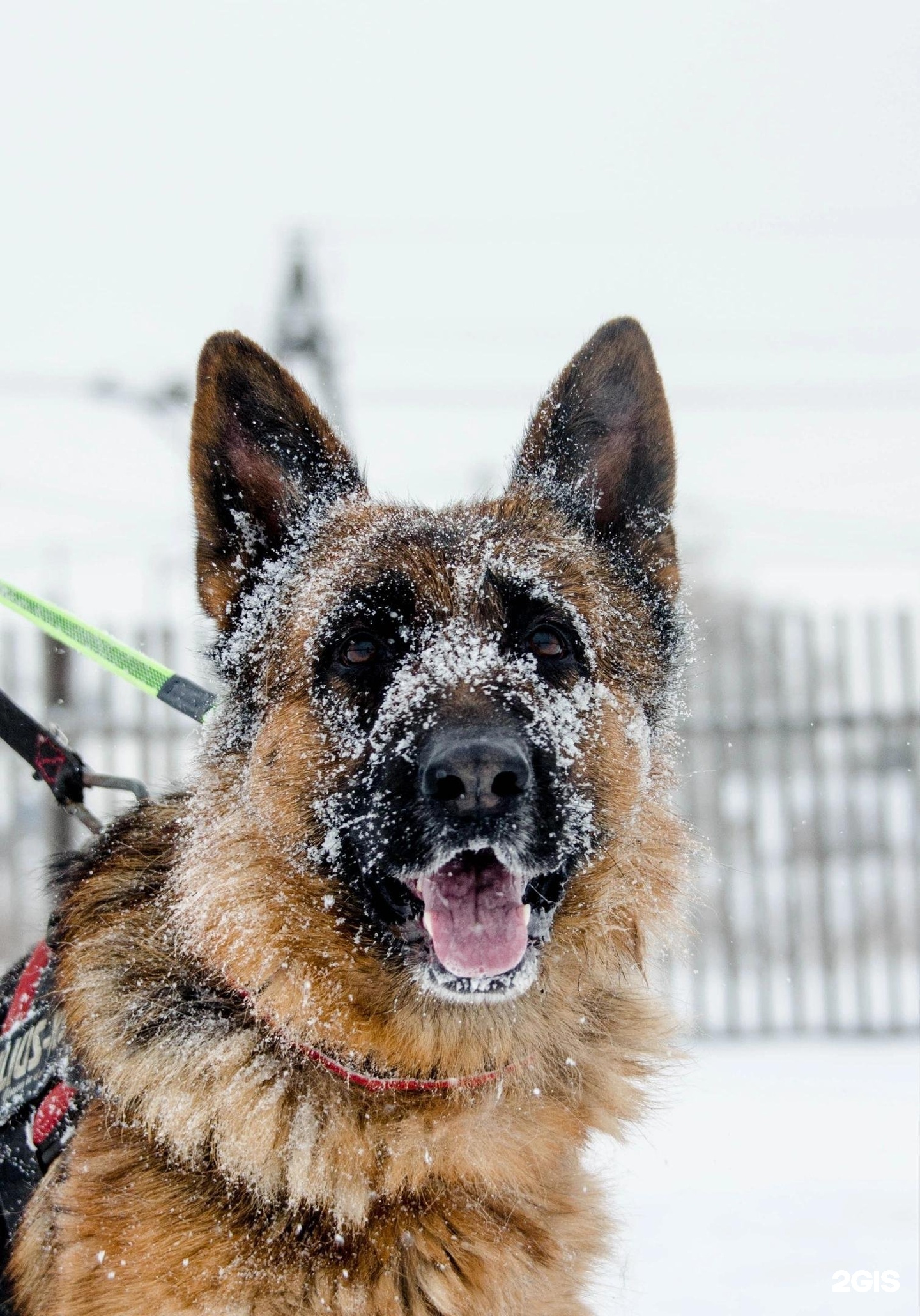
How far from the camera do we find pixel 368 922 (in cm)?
245

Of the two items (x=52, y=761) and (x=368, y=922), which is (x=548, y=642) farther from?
(x=52, y=761)

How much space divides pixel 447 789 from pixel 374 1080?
0.74m

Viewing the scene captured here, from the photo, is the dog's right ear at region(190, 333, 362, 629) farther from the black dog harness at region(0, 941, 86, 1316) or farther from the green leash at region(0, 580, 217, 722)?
the black dog harness at region(0, 941, 86, 1316)

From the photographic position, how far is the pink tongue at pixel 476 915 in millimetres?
2301

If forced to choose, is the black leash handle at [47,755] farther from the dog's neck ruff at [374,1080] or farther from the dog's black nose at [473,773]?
the dog's black nose at [473,773]

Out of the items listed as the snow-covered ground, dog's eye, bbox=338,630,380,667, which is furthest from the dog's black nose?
the snow-covered ground

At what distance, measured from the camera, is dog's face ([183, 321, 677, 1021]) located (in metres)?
2.30

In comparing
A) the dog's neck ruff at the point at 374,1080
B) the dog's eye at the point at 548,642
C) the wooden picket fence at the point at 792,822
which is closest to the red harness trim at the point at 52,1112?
the dog's neck ruff at the point at 374,1080

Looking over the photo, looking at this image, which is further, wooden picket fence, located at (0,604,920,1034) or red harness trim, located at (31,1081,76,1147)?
wooden picket fence, located at (0,604,920,1034)

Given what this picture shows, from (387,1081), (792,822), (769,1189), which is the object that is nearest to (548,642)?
(387,1081)

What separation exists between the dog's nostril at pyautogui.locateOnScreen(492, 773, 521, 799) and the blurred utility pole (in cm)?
1441

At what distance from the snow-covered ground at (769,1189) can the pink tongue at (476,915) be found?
2.49ft

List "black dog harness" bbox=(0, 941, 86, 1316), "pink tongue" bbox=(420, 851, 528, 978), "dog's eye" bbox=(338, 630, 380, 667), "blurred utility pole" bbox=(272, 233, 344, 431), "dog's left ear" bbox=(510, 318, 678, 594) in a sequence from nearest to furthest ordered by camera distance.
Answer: "pink tongue" bbox=(420, 851, 528, 978), "black dog harness" bbox=(0, 941, 86, 1316), "dog's eye" bbox=(338, 630, 380, 667), "dog's left ear" bbox=(510, 318, 678, 594), "blurred utility pole" bbox=(272, 233, 344, 431)

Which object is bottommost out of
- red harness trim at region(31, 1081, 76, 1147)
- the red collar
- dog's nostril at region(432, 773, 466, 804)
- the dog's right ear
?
red harness trim at region(31, 1081, 76, 1147)
